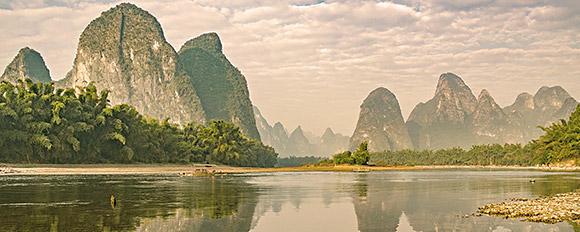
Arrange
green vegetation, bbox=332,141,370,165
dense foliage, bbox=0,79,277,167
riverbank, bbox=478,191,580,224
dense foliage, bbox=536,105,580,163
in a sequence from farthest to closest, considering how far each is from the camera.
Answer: green vegetation, bbox=332,141,370,165 → dense foliage, bbox=536,105,580,163 → dense foliage, bbox=0,79,277,167 → riverbank, bbox=478,191,580,224

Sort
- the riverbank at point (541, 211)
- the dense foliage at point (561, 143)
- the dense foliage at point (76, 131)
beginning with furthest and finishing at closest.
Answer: the dense foliage at point (561, 143) → the dense foliage at point (76, 131) → the riverbank at point (541, 211)

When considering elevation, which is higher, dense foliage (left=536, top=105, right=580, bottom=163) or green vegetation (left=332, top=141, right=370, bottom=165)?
dense foliage (left=536, top=105, right=580, bottom=163)

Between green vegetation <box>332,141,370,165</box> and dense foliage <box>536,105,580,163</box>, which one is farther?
green vegetation <box>332,141,370,165</box>

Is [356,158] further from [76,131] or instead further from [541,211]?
[541,211]

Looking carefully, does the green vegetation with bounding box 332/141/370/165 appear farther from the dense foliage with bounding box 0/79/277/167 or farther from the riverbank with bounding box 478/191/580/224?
the riverbank with bounding box 478/191/580/224

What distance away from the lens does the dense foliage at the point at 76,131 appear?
71.6m

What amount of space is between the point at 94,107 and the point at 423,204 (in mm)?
74960

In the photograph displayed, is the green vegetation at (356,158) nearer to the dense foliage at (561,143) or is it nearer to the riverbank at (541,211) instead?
the dense foliage at (561,143)

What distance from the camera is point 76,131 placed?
3108 inches

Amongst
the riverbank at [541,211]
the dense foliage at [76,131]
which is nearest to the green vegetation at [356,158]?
the dense foliage at [76,131]

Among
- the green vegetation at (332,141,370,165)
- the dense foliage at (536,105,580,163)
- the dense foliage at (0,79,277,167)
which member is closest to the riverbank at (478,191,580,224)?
the dense foliage at (0,79,277,167)

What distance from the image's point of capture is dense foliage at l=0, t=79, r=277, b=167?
71562mm

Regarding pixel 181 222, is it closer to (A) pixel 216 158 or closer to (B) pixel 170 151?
(B) pixel 170 151

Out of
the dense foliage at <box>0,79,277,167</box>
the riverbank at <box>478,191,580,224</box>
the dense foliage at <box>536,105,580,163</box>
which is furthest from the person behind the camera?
the dense foliage at <box>536,105,580,163</box>
